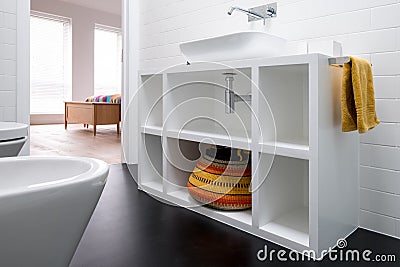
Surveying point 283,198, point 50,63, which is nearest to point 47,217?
point 283,198

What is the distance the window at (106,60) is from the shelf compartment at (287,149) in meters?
7.21

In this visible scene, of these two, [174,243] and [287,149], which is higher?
[287,149]

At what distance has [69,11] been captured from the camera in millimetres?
7434

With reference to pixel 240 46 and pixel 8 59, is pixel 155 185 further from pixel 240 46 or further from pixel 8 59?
pixel 8 59

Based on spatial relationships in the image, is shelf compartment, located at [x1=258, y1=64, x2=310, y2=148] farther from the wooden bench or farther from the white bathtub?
the wooden bench

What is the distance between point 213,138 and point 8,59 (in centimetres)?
173

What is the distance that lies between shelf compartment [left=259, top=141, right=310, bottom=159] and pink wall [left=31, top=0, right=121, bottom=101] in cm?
696

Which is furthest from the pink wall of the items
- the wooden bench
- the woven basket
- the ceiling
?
the woven basket

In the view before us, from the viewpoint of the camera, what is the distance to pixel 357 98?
4.19ft

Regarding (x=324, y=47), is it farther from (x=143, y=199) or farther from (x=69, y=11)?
(x=69, y=11)

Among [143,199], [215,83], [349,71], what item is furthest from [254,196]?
[215,83]

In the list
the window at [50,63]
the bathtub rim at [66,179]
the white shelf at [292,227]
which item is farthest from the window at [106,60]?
the bathtub rim at [66,179]

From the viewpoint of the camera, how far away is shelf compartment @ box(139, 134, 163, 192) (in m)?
2.21

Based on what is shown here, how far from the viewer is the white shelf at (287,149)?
133 cm
